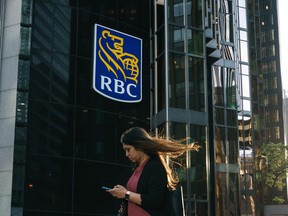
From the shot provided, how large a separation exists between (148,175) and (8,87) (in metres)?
16.1

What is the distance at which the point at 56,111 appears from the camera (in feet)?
64.3

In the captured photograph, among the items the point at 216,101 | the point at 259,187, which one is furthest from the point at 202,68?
the point at 259,187

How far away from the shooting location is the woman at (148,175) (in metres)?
3.93

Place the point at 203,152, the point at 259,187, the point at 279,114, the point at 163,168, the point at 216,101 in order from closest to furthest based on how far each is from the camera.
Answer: the point at 163,168 → the point at 203,152 → the point at 216,101 → the point at 259,187 → the point at 279,114

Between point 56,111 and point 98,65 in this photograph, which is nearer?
point 56,111

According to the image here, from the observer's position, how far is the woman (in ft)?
12.9

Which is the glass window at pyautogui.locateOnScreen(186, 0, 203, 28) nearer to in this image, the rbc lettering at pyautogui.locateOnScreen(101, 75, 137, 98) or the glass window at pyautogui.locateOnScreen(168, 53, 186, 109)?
the glass window at pyautogui.locateOnScreen(168, 53, 186, 109)

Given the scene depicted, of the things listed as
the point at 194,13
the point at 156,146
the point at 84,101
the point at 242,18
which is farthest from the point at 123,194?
the point at 242,18

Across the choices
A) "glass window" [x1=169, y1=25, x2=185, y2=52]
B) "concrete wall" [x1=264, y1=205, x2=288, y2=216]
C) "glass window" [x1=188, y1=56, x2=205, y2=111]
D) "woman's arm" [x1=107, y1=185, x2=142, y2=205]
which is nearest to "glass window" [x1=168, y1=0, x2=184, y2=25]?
"glass window" [x1=169, y1=25, x2=185, y2=52]

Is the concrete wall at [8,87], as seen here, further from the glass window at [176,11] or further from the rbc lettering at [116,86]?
the glass window at [176,11]

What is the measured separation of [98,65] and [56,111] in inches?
97.5

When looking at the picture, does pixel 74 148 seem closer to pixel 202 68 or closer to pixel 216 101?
pixel 202 68

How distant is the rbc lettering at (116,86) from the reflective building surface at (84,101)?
18.0 inches

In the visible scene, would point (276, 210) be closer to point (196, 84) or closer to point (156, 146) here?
point (196, 84)
